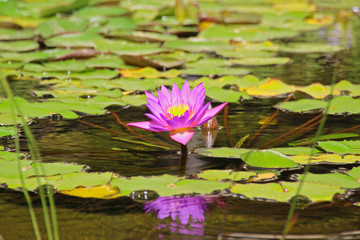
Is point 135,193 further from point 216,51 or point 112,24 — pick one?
point 112,24

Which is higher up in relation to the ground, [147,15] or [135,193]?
[147,15]


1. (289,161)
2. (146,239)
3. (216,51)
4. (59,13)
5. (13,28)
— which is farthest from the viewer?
(59,13)

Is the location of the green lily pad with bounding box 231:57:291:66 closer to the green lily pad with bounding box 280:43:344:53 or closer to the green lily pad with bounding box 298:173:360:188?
the green lily pad with bounding box 280:43:344:53

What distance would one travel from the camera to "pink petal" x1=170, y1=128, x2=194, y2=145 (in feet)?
5.07

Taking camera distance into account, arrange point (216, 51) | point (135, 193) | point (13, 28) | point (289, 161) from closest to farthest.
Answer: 1. point (135, 193)
2. point (289, 161)
3. point (216, 51)
4. point (13, 28)

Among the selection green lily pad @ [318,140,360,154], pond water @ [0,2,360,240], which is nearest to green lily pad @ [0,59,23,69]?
pond water @ [0,2,360,240]

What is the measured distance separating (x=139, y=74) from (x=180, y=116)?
1.34 meters

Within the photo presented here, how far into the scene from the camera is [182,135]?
155 cm

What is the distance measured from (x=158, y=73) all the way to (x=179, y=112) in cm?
127

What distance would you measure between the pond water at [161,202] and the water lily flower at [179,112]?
0.31 feet

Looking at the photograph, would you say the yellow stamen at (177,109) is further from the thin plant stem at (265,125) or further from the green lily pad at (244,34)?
the green lily pad at (244,34)

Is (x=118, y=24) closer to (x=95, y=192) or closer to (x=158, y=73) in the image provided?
(x=158, y=73)

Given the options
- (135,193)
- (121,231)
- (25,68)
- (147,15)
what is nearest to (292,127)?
(135,193)

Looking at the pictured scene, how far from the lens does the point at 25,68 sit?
297cm
